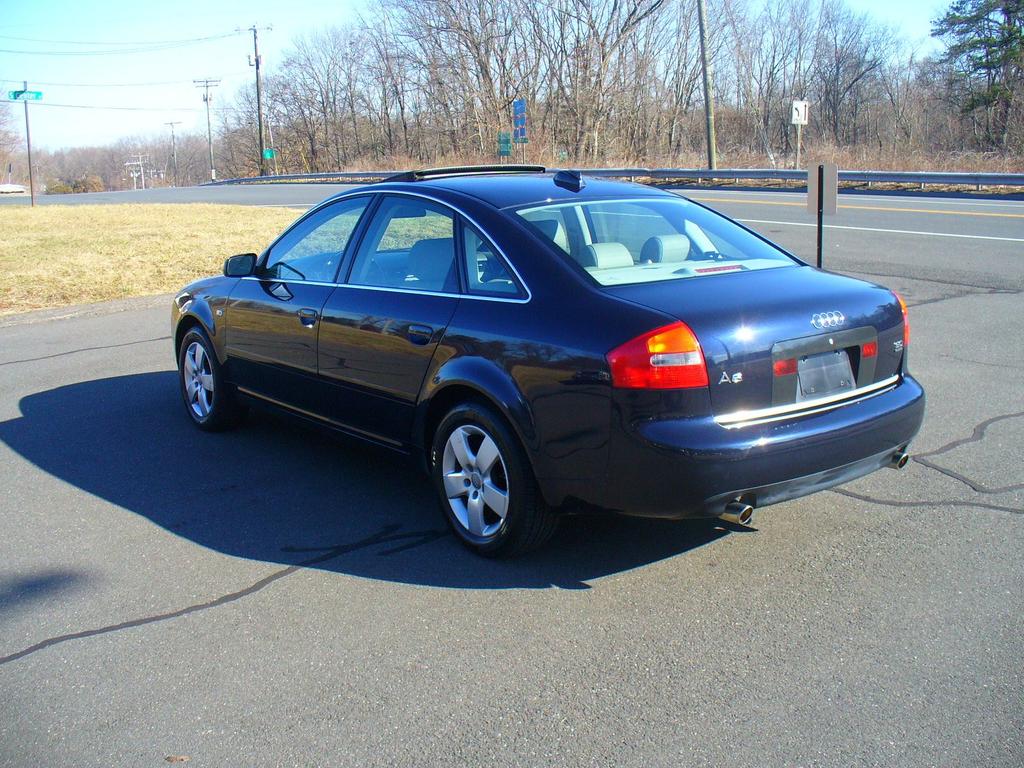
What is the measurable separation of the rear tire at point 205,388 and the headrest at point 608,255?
9.51ft

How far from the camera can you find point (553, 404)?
4.04m

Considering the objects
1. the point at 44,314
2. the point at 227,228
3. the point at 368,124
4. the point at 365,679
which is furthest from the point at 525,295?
the point at 368,124

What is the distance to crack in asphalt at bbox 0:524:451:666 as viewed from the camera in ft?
12.7

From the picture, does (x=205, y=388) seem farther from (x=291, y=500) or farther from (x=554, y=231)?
(x=554, y=231)

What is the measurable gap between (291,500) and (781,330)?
2746 millimetres

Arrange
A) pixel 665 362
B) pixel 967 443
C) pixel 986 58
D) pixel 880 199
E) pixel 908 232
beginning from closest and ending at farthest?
pixel 665 362, pixel 967 443, pixel 908 232, pixel 880 199, pixel 986 58

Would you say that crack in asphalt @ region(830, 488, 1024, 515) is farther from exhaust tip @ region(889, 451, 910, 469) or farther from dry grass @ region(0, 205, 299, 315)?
dry grass @ region(0, 205, 299, 315)

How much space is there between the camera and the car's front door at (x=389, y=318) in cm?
475

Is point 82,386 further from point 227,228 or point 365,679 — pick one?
point 227,228

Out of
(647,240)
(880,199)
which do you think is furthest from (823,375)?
(880,199)

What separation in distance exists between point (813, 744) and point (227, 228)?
18.8m

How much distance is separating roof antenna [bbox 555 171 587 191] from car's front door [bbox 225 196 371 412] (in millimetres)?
1067

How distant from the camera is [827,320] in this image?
13.6ft

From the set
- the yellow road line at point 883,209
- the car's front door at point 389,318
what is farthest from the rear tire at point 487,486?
the yellow road line at point 883,209
